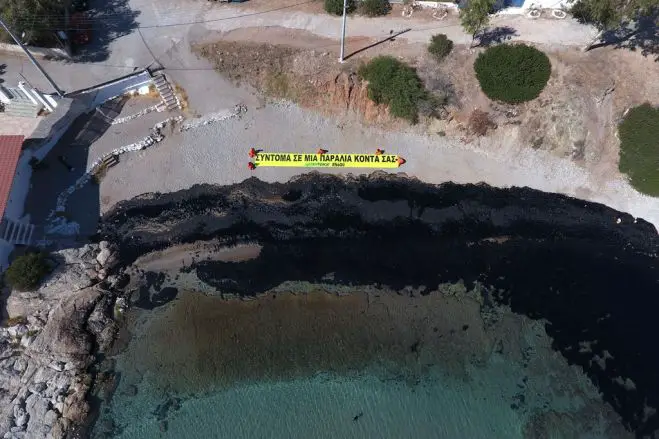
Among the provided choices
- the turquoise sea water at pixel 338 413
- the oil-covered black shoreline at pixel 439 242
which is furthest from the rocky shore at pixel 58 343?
the turquoise sea water at pixel 338 413

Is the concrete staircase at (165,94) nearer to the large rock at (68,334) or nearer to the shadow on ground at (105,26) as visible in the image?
the shadow on ground at (105,26)

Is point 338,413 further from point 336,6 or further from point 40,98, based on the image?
point 336,6

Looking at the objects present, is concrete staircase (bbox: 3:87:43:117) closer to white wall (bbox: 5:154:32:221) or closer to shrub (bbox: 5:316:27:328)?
white wall (bbox: 5:154:32:221)

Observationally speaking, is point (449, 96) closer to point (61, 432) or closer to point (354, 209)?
point (354, 209)

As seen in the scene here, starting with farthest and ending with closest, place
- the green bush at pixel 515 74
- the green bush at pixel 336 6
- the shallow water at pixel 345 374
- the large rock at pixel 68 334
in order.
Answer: the green bush at pixel 336 6 → the green bush at pixel 515 74 → the large rock at pixel 68 334 → the shallow water at pixel 345 374

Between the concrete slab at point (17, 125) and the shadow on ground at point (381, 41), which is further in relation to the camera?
the shadow on ground at point (381, 41)

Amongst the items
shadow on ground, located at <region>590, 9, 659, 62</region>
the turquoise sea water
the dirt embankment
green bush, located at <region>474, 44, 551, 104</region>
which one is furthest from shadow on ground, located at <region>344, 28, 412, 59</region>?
the turquoise sea water
